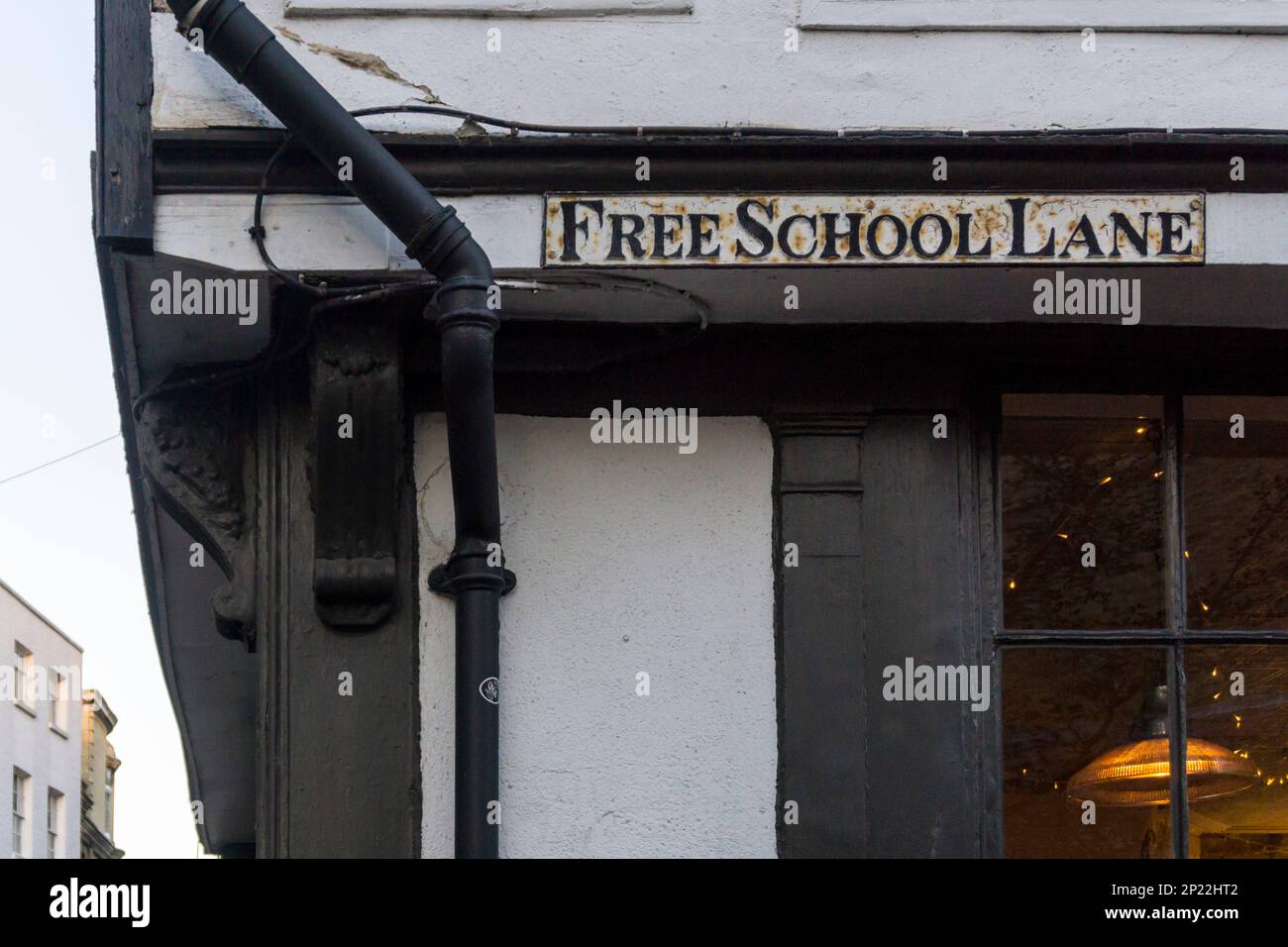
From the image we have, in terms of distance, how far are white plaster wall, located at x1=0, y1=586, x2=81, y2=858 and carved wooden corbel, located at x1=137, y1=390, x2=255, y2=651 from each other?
55104 millimetres

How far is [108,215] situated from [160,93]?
1.35ft

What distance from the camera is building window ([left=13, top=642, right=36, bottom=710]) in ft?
201

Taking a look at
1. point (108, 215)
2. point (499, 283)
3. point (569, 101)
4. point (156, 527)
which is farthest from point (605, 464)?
point (156, 527)

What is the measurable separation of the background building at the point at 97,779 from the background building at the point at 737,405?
66197 mm

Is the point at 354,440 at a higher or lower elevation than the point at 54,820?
higher

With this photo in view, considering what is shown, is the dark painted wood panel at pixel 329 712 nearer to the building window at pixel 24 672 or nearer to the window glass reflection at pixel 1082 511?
the window glass reflection at pixel 1082 511

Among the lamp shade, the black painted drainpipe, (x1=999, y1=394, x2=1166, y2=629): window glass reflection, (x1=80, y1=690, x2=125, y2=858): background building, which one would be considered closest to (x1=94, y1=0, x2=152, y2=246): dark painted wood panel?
the black painted drainpipe

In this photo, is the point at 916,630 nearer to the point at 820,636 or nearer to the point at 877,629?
the point at 877,629

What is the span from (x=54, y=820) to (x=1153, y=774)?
6376 centimetres

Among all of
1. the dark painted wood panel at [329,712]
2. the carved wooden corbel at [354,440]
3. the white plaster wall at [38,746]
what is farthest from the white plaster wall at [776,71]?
the white plaster wall at [38,746]

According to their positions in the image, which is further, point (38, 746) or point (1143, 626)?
point (38, 746)

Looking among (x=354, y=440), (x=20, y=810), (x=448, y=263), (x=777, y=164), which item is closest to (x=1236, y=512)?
(x=777, y=164)

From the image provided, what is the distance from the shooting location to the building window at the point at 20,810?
61.9m

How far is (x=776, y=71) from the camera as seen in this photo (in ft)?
20.6
